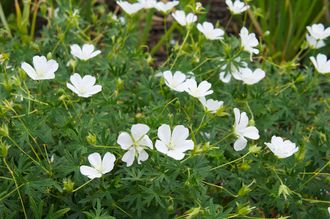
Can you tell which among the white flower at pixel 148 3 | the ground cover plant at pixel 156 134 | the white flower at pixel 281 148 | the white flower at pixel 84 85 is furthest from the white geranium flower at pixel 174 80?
the white flower at pixel 148 3

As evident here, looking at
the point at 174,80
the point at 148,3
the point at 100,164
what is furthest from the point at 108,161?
the point at 148,3

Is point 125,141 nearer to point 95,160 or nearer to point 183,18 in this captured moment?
point 95,160

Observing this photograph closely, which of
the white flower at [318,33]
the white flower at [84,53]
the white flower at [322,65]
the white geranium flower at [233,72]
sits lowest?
the white geranium flower at [233,72]

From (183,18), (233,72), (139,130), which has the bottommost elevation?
(233,72)

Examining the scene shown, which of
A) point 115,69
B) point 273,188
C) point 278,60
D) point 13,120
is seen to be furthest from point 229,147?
point 278,60

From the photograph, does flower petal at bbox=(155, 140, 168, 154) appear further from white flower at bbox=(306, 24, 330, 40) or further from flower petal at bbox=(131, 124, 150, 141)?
white flower at bbox=(306, 24, 330, 40)

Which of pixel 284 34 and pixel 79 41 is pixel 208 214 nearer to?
pixel 79 41

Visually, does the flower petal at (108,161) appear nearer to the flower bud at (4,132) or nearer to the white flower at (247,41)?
Result: the flower bud at (4,132)
